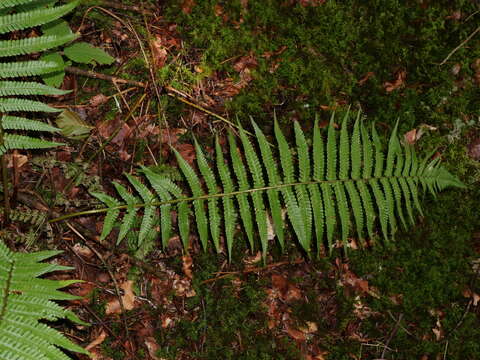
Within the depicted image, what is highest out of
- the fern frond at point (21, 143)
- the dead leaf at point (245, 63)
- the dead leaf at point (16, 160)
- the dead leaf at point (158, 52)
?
the dead leaf at point (158, 52)

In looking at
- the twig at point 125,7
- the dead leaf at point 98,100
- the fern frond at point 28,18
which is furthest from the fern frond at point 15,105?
the twig at point 125,7

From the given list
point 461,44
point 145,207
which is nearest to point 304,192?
point 145,207

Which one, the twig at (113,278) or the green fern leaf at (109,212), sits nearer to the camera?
the green fern leaf at (109,212)

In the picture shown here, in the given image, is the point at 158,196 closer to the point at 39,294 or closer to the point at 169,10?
the point at 39,294

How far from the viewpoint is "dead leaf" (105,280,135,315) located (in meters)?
3.48

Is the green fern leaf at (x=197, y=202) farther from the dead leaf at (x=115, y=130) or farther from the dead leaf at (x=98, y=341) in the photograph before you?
the dead leaf at (x=98, y=341)

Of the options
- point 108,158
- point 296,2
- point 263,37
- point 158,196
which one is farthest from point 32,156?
point 296,2

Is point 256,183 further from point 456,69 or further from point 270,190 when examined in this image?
point 456,69

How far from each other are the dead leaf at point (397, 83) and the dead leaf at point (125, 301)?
9.71 ft

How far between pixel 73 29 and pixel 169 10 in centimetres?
82

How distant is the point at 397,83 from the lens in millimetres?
4406

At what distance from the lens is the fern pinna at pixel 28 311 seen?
2.13 metres

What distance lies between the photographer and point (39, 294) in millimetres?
2406

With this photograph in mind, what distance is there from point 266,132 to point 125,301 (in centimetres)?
185
